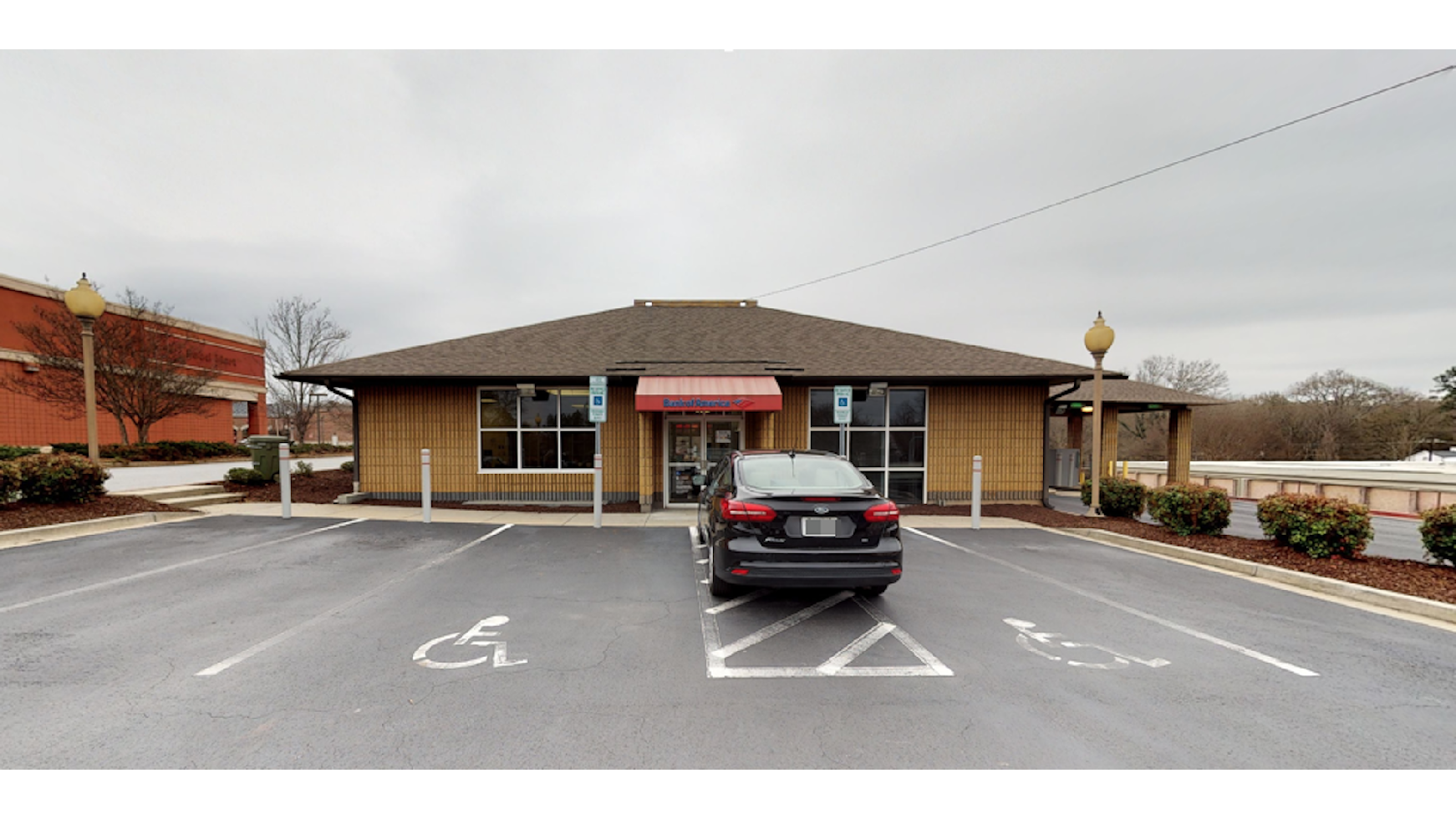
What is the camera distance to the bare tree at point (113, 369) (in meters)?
21.2

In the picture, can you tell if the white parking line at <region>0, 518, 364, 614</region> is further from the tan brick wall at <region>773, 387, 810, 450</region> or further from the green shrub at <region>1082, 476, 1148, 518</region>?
the green shrub at <region>1082, 476, 1148, 518</region>

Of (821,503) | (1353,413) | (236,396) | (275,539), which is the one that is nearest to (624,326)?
(275,539)

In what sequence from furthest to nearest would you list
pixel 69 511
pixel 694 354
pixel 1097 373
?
1. pixel 694 354
2. pixel 1097 373
3. pixel 69 511

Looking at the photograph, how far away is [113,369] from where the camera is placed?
21.2 metres

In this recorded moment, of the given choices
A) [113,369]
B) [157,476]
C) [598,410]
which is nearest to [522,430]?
[598,410]

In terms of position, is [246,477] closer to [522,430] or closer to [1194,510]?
[522,430]

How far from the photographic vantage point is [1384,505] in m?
14.0

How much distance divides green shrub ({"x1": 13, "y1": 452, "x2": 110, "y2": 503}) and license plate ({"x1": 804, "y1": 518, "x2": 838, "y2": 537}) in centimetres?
1242

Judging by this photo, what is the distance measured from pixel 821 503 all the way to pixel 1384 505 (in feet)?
67.8

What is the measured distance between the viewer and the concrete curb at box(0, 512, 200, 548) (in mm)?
6645

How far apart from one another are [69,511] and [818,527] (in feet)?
39.5

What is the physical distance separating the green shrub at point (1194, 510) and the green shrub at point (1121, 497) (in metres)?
1.13

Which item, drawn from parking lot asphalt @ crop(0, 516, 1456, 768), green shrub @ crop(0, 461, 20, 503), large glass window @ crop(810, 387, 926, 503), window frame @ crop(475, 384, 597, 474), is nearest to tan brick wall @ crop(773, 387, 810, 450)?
large glass window @ crop(810, 387, 926, 503)

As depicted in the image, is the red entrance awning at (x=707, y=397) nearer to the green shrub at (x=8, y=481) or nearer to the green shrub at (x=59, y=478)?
the green shrub at (x=59, y=478)
